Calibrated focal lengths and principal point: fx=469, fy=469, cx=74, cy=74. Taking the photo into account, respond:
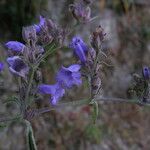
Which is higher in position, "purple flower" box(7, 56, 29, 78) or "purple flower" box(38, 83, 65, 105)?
"purple flower" box(7, 56, 29, 78)

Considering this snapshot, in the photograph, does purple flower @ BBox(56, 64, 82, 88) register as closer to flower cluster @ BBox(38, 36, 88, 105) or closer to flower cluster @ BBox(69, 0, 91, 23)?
flower cluster @ BBox(38, 36, 88, 105)

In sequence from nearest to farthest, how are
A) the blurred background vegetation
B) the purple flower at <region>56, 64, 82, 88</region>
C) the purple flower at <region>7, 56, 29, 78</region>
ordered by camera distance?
the purple flower at <region>7, 56, 29, 78</region> → the purple flower at <region>56, 64, 82, 88</region> → the blurred background vegetation

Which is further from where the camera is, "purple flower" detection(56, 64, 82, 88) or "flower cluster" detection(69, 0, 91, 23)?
"flower cluster" detection(69, 0, 91, 23)

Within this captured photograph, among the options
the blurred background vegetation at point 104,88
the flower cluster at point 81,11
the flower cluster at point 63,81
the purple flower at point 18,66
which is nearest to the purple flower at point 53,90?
the flower cluster at point 63,81

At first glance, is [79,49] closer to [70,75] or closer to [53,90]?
[70,75]

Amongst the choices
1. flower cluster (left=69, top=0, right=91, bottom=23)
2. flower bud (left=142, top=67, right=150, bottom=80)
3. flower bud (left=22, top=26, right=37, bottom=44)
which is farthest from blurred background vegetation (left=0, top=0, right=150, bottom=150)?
flower bud (left=22, top=26, right=37, bottom=44)

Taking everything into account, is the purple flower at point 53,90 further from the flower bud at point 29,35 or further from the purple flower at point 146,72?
the purple flower at point 146,72
